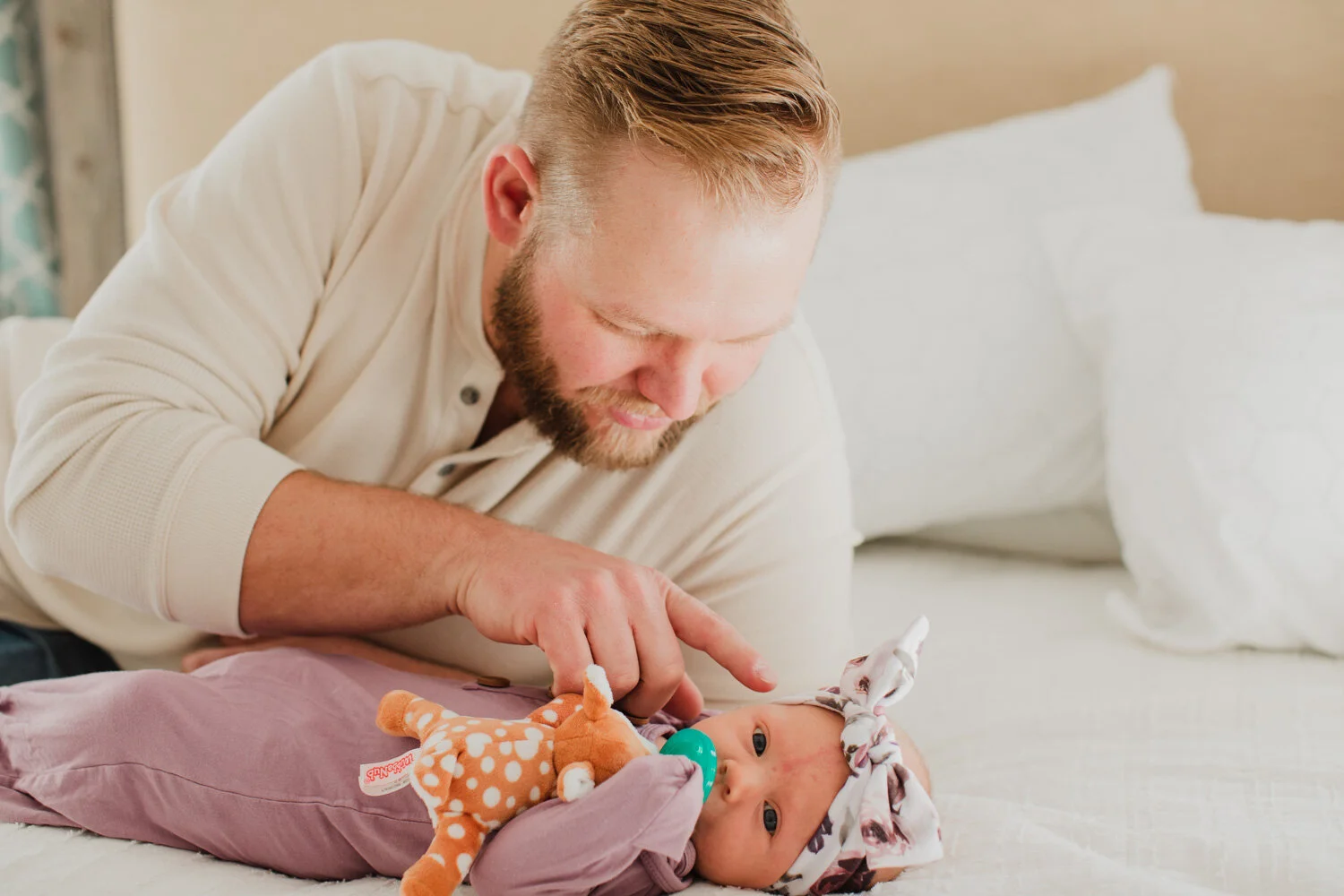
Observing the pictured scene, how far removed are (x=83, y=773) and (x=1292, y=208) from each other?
1.86 meters

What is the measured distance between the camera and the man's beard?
1170 mm

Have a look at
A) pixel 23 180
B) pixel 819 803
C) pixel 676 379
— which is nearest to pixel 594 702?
pixel 819 803

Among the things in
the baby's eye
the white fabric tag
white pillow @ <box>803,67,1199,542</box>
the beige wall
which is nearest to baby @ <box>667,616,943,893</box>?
the baby's eye

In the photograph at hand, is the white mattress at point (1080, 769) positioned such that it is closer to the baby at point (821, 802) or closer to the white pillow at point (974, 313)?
the baby at point (821, 802)

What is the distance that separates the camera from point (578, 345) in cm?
113

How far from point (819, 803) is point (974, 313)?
0.93 m

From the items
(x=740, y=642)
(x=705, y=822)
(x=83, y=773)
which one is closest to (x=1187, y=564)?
(x=740, y=642)

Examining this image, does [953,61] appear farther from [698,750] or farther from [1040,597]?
[698,750]

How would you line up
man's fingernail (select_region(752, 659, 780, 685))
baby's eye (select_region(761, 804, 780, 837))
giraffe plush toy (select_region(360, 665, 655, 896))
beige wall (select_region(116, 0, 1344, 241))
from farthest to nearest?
beige wall (select_region(116, 0, 1344, 241)) → man's fingernail (select_region(752, 659, 780, 685)) → baby's eye (select_region(761, 804, 780, 837)) → giraffe plush toy (select_region(360, 665, 655, 896))

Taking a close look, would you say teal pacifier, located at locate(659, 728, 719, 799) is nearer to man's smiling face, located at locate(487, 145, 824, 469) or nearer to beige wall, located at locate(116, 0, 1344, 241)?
man's smiling face, located at locate(487, 145, 824, 469)

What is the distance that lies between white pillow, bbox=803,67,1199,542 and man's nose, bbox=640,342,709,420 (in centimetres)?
65

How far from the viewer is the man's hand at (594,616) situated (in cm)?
100

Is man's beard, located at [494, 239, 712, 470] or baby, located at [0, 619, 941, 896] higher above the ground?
man's beard, located at [494, 239, 712, 470]

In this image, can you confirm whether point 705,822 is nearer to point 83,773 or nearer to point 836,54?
point 83,773
